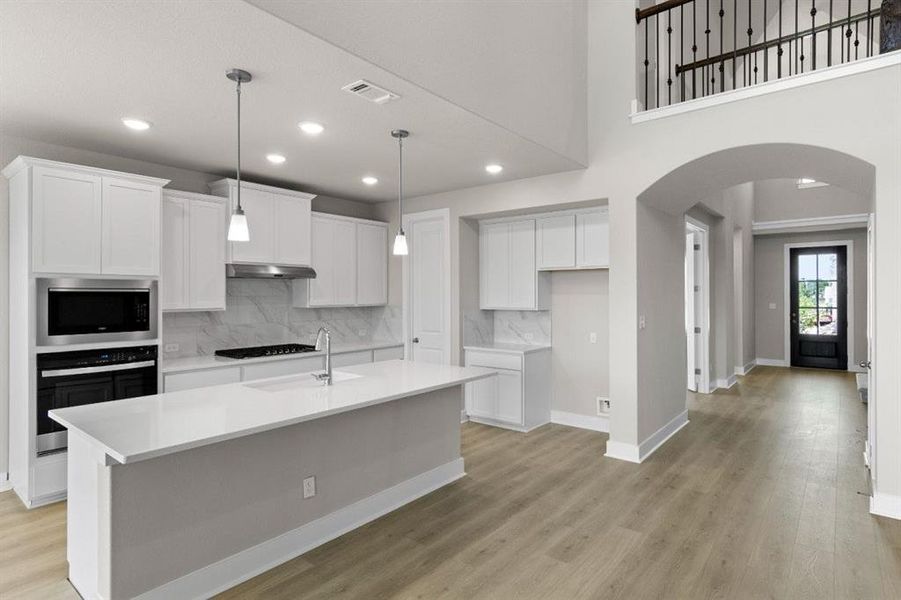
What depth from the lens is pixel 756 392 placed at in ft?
23.7

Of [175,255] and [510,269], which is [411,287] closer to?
[510,269]

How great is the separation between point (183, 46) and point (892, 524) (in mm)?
4667

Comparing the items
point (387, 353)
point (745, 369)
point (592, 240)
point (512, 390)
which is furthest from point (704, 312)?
point (387, 353)

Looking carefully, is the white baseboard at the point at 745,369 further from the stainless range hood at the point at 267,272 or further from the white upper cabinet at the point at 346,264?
the stainless range hood at the point at 267,272

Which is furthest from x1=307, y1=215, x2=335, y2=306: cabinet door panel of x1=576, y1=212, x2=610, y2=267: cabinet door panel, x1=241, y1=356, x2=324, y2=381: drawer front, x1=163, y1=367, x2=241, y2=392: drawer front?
x1=576, y1=212, x2=610, y2=267: cabinet door panel

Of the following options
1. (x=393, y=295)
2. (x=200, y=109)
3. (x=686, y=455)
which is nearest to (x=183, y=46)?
(x=200, y=109)

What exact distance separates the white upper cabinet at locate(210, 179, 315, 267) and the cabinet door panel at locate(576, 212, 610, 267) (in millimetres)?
2720

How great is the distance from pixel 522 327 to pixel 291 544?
144 inches

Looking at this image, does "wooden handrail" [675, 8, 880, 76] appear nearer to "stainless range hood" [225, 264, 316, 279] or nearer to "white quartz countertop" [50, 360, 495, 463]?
"white quartz countertop" [50, 360, 495, 463]

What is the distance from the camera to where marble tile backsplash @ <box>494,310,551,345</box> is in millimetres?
5715

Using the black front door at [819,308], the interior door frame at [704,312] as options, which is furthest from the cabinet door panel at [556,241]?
the black front door at [819,308]

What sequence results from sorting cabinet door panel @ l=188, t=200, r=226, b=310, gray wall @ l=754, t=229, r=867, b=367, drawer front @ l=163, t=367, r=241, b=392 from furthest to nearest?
gray wall @ l=754, t=229, r=867, b=367
cabinet door panel @ l=188, t=200, r=226, b=310
drawer front @ l=163, t=367, r=241, b=392

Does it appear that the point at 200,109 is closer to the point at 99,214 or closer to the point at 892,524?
the point at 99,214

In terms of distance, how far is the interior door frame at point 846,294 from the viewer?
8.83 m
